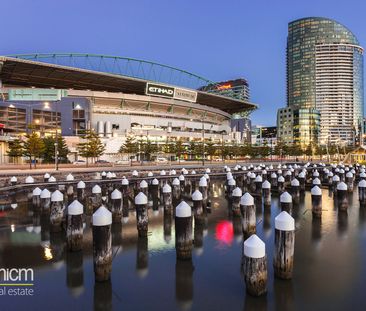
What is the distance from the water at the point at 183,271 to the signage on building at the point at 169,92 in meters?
96.6

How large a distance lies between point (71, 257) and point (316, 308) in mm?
10274

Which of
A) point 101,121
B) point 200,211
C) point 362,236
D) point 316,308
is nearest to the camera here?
point 316,308

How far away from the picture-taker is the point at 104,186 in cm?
3300

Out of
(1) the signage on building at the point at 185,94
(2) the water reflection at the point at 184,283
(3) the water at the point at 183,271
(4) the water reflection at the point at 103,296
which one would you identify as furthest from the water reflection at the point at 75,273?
(1) the signage on building at the point at 185,94

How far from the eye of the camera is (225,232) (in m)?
18.7

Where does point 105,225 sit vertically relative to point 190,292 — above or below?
above

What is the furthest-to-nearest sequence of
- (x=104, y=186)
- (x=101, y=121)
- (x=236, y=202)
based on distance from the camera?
(x=101, y=121) → (x=104, y=186) → (x=236, y=202)

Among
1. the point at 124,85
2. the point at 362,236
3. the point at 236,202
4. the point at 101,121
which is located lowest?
the point at 362,236

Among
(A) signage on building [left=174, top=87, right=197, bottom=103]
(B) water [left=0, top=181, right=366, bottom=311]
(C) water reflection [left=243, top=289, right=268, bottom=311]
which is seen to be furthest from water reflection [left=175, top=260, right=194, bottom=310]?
(A) signage on building [left=174, top=87, right=197, bottom=103]

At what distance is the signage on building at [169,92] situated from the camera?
113219 mm

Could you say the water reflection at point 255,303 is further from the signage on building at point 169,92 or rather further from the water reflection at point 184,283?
the signage on building at point 169,92

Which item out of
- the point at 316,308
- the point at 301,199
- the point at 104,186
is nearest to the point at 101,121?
the point at 104,186

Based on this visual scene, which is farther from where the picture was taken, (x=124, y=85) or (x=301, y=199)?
(x=124, y=85)

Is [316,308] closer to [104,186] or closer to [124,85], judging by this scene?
[104,186]
